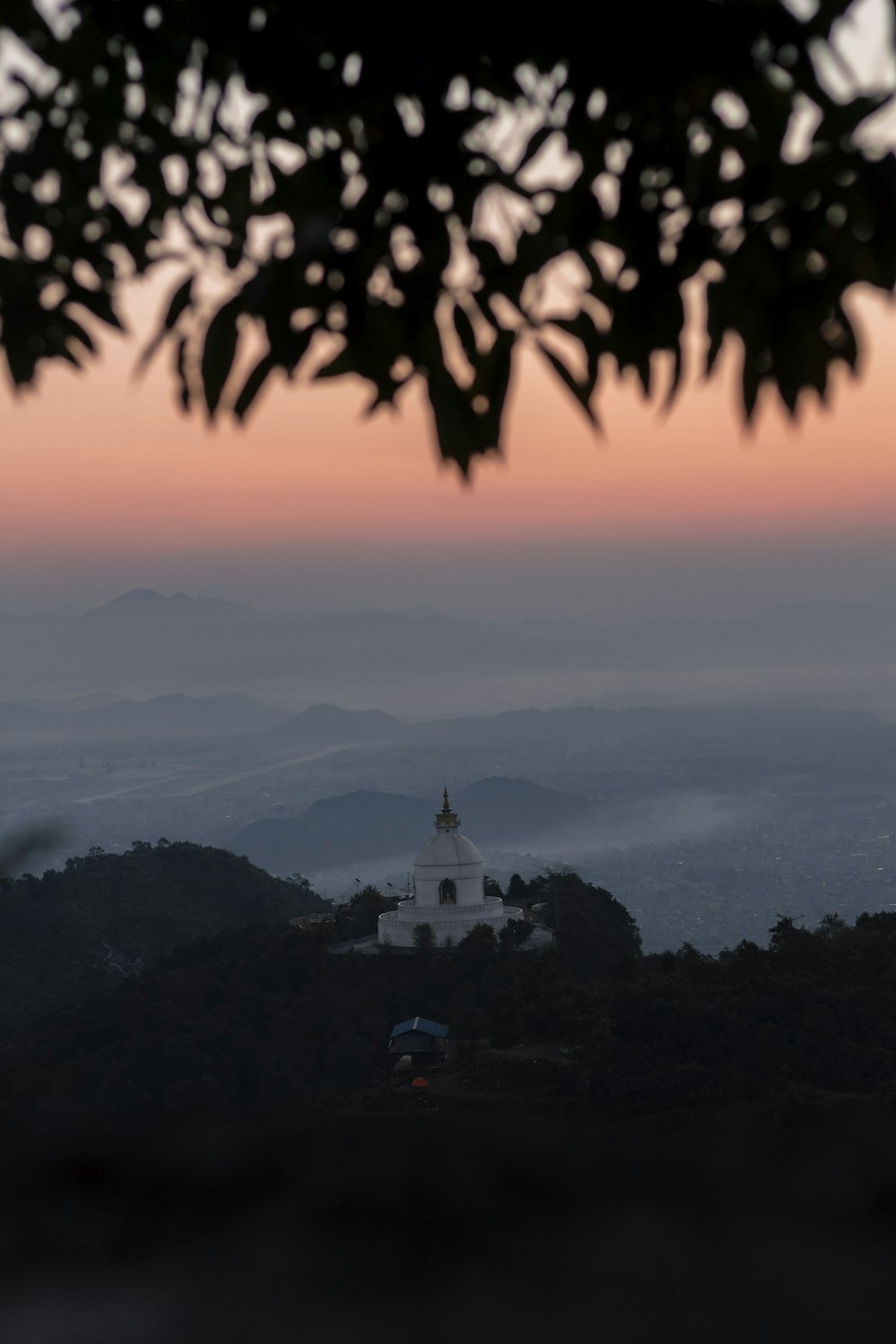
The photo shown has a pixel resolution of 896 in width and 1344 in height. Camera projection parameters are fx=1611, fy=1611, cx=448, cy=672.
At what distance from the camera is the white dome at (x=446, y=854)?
1109 inches

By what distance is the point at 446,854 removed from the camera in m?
28.3

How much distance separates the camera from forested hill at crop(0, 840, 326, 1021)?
106ft

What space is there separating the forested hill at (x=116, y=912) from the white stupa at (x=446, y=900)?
376 cm

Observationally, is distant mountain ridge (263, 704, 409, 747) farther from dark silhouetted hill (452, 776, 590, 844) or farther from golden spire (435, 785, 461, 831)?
golden spire (435, 785, 461, 831)

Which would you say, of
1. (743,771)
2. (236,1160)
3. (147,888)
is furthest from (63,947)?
(743,771)

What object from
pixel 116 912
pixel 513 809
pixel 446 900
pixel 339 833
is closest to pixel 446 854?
pixel 446 900

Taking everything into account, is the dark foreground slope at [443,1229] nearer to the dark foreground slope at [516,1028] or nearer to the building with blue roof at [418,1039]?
the dark foreground slope at [516,1028]

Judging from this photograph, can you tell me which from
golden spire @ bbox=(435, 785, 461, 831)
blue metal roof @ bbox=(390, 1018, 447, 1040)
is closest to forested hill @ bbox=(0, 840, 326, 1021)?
golden spire @ bbox=(435, 785, 461, 831)

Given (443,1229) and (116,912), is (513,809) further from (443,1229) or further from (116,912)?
(443,1229)

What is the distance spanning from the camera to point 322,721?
15838 centimetres

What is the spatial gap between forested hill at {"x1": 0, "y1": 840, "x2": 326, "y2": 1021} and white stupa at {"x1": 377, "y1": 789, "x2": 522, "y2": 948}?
3.76 metres

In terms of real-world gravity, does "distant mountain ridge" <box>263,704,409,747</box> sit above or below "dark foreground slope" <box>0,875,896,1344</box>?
above

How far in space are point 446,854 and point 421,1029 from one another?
6780 millimetres

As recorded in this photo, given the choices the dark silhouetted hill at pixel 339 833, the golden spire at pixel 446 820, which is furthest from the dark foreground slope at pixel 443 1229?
the dark silhouetted hill at pixel 339 833
